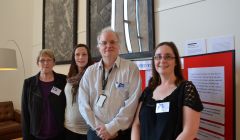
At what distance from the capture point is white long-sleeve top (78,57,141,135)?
6.00 feet

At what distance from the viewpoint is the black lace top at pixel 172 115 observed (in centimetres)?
155

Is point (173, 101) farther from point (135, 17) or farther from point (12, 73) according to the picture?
point (12, 73)

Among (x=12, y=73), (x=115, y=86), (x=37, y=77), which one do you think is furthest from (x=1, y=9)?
(x=115, y=86)

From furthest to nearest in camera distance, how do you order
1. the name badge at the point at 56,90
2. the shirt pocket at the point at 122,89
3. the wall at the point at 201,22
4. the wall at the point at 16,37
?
the wall at the point at 16,37 < the name badge at the point at 56,90 < the wall at the point at 201,22 < the shirt pocket at the point at 122,89

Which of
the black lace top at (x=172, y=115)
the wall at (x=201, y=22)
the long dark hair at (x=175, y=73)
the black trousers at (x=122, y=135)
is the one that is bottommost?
the black trousers at (x=122, y=135)

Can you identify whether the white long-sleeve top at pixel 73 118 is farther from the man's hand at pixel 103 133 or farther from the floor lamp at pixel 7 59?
the floor lamp at pixel 7 59

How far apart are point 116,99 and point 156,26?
3.96ft

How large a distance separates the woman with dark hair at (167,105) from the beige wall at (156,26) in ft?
2.13

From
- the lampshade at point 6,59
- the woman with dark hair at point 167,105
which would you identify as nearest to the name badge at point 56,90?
the woman with dark hair at point 167,105

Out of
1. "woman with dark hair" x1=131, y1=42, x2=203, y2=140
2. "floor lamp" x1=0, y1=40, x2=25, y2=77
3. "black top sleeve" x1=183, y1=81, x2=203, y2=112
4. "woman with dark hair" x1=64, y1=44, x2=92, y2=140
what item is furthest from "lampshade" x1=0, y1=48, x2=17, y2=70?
"black top sleeve" x1=183, y1=81, x2=203, y2=112

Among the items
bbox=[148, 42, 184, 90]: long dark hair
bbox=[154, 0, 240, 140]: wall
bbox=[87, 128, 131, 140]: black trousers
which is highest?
bbox=[154, 0, 240, 140]: wall

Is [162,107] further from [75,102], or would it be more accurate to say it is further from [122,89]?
[75,102]

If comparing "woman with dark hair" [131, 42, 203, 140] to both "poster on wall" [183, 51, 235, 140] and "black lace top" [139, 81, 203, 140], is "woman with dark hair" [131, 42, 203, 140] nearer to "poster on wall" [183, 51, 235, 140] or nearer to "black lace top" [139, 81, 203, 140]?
"black lace top" [139, 81, 203, 140]

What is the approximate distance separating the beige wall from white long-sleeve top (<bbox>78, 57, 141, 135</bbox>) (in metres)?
0.80
